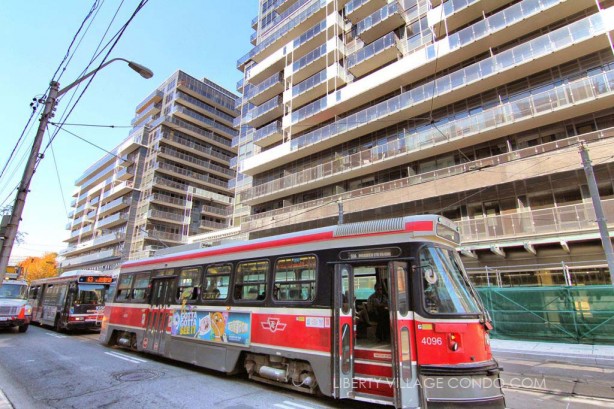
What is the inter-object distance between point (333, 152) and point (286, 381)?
75.7 ft

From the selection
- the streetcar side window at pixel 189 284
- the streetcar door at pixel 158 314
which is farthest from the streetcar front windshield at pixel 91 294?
the streetcar side window at pixel 189 284

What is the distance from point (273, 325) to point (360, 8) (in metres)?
28.5

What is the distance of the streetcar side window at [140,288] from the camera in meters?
10.5

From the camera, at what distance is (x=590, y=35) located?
16.9 m

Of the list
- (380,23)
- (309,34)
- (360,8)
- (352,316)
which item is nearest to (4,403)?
(352,316)

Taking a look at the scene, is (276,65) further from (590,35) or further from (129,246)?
(129,246)

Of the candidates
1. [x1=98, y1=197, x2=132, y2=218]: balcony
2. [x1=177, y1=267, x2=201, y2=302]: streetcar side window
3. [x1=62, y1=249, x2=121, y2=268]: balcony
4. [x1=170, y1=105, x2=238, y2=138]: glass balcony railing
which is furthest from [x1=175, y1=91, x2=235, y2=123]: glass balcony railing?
[x1=177, y1=267, x2=201, y2=302]: streetcar side window

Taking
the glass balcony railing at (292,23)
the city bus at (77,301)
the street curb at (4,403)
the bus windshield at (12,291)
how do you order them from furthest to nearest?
the glass balcony railing at (292,23)
the bus windshield at (12,291)
the city bus at (77,301)
the street curb at (4,403)

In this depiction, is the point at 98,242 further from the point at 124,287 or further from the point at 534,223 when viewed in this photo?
the point at 534,223

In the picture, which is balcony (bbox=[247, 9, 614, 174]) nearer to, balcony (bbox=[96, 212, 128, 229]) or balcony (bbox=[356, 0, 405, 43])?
balcony (bbox=[356, 0, 405, 43])

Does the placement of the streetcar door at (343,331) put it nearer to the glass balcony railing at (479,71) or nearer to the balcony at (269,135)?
the glass balcony railing at (479,71)

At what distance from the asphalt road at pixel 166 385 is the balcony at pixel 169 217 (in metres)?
40.4

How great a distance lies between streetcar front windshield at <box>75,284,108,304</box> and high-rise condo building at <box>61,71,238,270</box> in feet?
97.3

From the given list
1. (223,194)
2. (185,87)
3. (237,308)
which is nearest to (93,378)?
(237,308)
